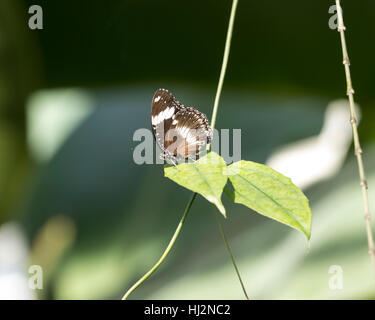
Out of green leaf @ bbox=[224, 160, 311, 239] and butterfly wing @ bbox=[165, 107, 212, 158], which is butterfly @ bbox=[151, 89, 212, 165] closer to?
butterfly wing @ bbox=[165, 107, 212, 158]

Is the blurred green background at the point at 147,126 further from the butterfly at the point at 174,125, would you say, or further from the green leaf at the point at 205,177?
the green leaf at the point at 205,177

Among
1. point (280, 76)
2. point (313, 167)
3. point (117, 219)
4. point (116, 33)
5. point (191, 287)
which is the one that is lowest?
point (191, 287)

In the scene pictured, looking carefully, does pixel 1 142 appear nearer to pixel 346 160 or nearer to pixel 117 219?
pixel 117 219

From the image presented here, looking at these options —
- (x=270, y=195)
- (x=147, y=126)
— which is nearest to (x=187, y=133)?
(x=270, y=195)

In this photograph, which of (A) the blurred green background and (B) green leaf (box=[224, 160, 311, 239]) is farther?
(A) the blurred green background

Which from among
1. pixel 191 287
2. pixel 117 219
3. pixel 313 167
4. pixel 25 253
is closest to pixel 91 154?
pixel 117 219

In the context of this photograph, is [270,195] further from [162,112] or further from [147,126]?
[147,126]

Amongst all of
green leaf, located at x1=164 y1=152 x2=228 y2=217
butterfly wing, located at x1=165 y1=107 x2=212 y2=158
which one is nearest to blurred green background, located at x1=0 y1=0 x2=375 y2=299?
butterfly wing, located at x1=165 y1=107 x2=212 y2=158
